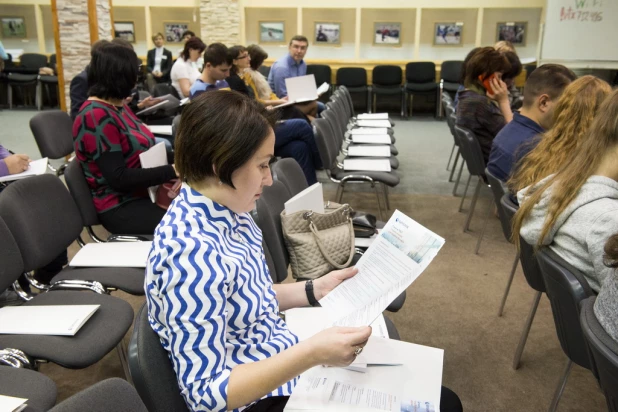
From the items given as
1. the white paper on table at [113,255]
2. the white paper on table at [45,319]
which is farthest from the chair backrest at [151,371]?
the white paper on table at [113,255]

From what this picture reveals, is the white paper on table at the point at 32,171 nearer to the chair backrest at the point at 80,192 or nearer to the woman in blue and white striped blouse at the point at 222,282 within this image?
the chair backrest at the point at 80,192

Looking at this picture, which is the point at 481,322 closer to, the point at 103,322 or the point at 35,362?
the point at 103,322

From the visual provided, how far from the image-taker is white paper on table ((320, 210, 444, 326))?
148cm

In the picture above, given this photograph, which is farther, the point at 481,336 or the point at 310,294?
the point at 481,336

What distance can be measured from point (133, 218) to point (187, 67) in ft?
14.2

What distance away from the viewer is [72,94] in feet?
15.0

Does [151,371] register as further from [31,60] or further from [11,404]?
[31,60]

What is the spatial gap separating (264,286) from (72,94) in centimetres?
386

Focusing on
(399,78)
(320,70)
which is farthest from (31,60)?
(399,78)

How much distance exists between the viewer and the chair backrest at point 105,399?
880 mm

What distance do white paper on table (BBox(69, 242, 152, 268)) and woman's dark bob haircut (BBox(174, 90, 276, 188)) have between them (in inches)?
48.4

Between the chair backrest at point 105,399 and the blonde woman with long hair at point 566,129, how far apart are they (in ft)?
6.18

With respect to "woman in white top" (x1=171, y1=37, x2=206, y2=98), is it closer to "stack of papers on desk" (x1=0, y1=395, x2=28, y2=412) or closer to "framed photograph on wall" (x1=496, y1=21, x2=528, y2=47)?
"stack of papers on desk" (x1=0, y1=395, x2=28, y2=412)

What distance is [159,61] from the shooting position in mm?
10039
